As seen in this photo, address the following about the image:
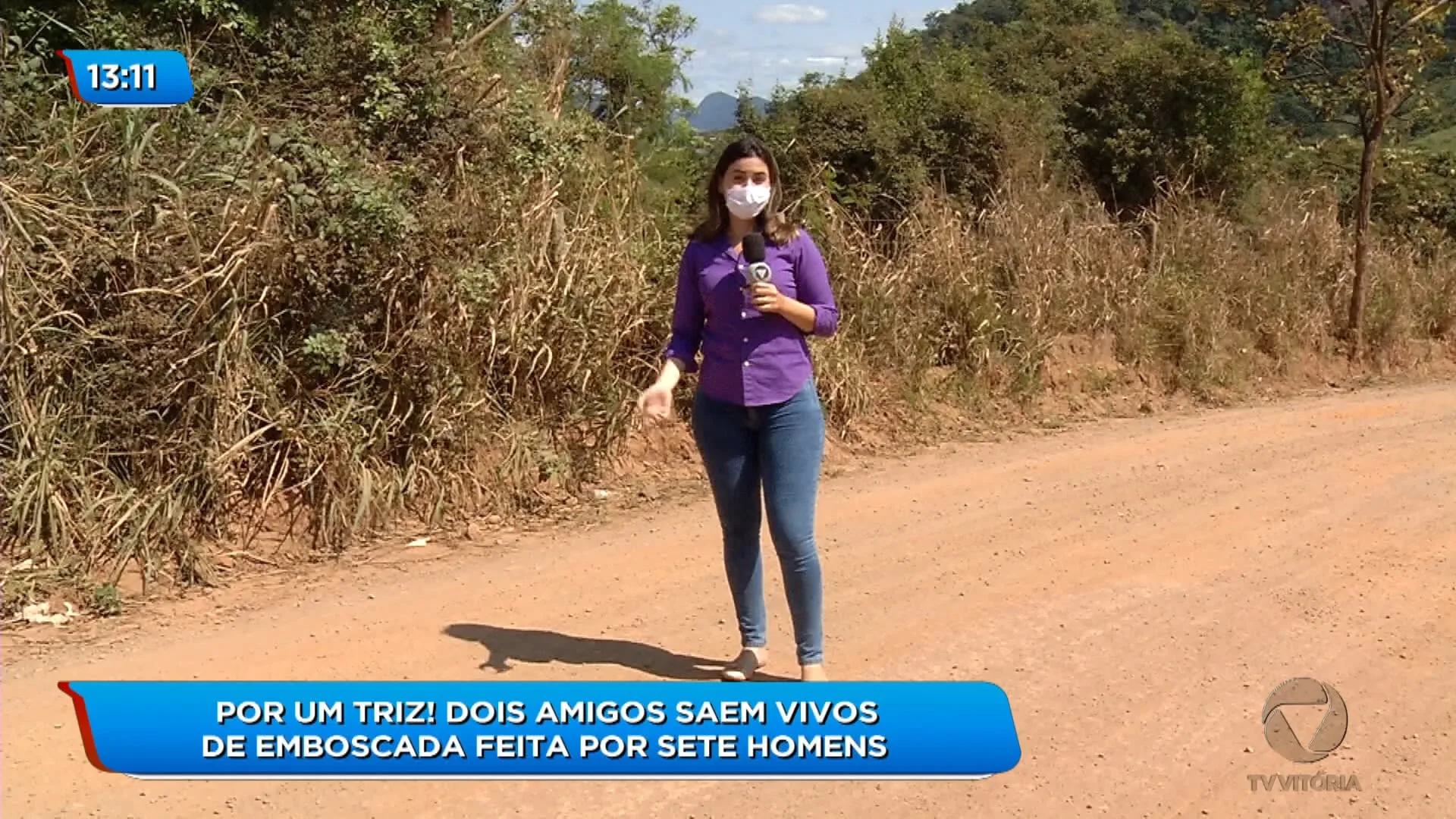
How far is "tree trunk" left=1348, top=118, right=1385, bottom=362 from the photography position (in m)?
10.8

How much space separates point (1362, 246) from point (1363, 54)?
181cm

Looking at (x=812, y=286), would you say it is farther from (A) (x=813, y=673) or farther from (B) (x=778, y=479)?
(A) (x=813, y=673)

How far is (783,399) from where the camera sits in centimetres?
397

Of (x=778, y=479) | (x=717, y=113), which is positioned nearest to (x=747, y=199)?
(x=778, y=479)

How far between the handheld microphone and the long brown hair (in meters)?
0.08

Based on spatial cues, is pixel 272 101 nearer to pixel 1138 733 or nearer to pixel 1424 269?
pixel 1138 733

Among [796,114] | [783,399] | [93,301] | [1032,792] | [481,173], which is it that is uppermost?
[796,114]

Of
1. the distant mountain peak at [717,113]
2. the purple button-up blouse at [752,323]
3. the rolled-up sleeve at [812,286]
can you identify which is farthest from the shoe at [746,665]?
the distant mountain peak at [717,113]

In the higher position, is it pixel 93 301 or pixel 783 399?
pixel 93 301

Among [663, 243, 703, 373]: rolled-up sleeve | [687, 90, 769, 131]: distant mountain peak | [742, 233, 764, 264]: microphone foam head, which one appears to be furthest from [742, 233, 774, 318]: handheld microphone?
[687, 90, 769, 131]: distant mountain peak

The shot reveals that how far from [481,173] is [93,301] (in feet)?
7.08

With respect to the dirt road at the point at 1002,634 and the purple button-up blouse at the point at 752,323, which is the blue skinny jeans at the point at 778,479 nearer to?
the purple button-up blouse at the point at 752,323

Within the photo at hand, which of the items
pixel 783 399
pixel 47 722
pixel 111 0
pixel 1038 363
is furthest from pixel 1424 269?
pixel 47 722

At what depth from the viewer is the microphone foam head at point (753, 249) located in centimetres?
392
